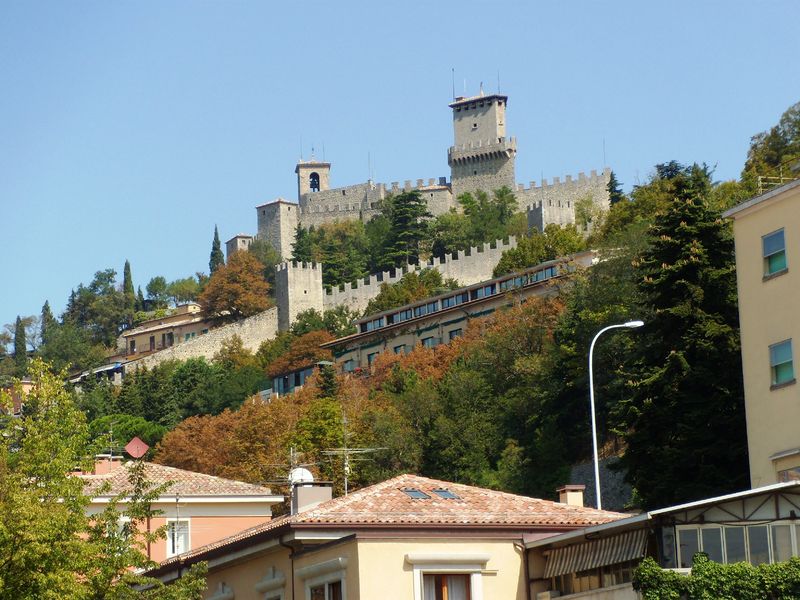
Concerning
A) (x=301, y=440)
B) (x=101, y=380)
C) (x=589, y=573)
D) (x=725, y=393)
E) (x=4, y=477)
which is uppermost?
(x=101, y=380)

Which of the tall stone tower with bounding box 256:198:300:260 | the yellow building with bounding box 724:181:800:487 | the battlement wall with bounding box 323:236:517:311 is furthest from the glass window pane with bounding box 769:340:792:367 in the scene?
the tall stone tower with bounding box 256:198:300:260

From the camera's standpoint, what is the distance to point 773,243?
42.4 m

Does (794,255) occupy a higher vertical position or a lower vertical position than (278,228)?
lower

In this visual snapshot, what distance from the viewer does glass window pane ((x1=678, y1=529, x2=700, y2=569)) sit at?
1105 inches

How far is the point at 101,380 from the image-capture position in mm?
138250

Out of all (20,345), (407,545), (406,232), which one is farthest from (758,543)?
(20,345)

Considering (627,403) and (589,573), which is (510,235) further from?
(589,573)

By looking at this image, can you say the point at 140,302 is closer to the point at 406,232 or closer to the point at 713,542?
the point at 406,232

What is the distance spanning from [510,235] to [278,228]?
4092 centimetres

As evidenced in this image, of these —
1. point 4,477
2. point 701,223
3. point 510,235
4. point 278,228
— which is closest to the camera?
point 4,477

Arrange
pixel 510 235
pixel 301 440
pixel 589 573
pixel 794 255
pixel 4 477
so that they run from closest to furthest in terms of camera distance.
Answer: pixel 589 573 < pixel 4 477 < pixel 794 255 < pixel 301 440 < pixel 510 235

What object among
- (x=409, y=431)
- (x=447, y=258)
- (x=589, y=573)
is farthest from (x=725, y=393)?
(x=447, y=258)

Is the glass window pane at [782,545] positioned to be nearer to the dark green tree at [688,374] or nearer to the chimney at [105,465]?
the dark green tree at [688,374]

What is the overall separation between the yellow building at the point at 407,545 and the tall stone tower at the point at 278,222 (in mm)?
150879
